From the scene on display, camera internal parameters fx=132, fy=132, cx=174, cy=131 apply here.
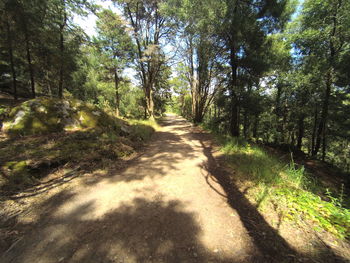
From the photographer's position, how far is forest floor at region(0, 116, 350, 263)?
1.69 m

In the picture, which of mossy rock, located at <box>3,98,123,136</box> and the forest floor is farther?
mossy rock, located at <box>3,98,123,136</box>

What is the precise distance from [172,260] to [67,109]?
6841 millimetres

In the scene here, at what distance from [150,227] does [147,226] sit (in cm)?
5

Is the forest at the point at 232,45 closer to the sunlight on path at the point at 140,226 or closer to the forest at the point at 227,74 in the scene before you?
the forest at the point at 227,74

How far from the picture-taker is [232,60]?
8.24 m

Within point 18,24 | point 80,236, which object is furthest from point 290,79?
point 18,24

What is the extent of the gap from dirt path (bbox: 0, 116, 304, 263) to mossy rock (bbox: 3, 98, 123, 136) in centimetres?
338

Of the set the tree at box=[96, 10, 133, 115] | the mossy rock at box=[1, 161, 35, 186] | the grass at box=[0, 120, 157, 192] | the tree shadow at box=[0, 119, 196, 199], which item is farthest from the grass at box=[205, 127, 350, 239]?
the tree at box=[96, 10, 133, 115]

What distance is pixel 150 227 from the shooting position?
83.0 inches

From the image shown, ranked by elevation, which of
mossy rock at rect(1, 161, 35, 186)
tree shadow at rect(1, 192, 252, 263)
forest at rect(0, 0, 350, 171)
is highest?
forest at rect(0, 0, 350, 171)

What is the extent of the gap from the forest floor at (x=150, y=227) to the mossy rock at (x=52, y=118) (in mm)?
3173

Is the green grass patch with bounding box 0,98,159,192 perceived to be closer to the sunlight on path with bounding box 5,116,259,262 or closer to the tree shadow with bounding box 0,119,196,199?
the tree shadow with bounding box 0,119,196,199

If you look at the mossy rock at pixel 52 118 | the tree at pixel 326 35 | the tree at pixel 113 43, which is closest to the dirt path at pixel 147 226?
the mossy rock at pixel 52 118

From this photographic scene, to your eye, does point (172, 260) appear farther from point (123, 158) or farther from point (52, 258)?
point (123, 158)
